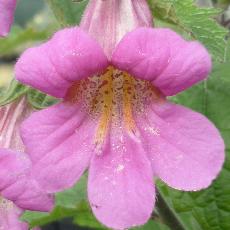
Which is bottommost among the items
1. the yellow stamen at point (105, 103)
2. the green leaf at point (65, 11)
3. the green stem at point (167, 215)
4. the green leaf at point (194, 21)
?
the green stem at point (167, 215)

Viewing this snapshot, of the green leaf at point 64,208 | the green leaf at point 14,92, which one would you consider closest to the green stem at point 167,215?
the green leaf at point 64,208

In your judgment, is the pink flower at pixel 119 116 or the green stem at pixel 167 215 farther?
the green stem at pixel 167 215

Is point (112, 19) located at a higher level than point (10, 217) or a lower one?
higher

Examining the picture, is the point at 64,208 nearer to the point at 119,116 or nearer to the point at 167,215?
the point at 167,215

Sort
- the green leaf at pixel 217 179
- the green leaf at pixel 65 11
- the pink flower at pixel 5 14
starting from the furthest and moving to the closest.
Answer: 1. the green leaf at pixel 217 179
2. the green leaf at pixel 65 11
3. the pink flower at pixel 5 14

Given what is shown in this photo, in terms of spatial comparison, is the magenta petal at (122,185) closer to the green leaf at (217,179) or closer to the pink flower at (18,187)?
the pink flower at (18,187)

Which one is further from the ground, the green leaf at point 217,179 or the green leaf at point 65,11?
the green leaf at point 65,11

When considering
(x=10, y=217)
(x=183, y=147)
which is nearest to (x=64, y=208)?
(x=10, y=217)
